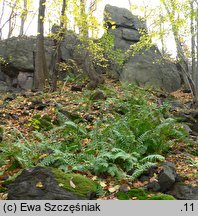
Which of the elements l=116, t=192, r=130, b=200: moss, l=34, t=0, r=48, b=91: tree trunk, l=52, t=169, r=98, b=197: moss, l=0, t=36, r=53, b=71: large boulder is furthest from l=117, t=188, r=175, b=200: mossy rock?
l=0, t=36, r=53, b=71: large boulder

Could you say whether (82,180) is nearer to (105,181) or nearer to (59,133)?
(105,181)

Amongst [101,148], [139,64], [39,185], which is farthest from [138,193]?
[139,64]

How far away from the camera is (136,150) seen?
25.0ft

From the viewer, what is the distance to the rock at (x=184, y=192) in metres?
5.72

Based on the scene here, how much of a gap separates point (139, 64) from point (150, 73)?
93 centimetres

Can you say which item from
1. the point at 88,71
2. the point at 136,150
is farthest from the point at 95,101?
the point at 136,150

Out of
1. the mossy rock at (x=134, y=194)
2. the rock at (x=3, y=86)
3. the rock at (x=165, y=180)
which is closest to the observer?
the mossy rock at (x=134, y=194)

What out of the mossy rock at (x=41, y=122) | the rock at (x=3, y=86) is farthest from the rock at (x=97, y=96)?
the rock at (x=3, y=86)

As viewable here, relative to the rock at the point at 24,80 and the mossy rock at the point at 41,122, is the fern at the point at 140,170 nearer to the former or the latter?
the mossy rock at the point at 41,122

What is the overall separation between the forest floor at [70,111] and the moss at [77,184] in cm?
31

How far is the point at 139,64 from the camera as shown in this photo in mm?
19766

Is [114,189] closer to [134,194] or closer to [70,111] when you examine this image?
[134,194]

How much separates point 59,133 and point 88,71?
811 cm

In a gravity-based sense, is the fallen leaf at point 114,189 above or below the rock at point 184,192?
above
